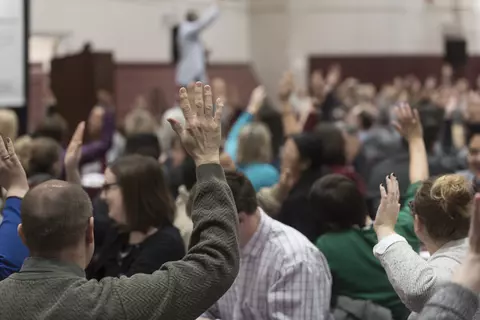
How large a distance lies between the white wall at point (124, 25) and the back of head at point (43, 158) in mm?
11035

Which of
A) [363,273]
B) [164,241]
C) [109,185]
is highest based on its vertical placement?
[109,185]

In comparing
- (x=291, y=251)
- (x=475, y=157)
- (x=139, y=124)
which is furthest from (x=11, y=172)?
(x=139, y=124)

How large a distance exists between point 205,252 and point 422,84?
68.8 ft

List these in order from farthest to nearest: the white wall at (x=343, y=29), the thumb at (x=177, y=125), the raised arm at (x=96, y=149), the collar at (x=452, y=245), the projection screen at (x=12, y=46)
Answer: the white wall at (x=343, y=29), the projection screen at (x=12, y=46), the raised arm at (x=96, y=149), the collar at (x=452, y=245), the thumb at (x=177, y=125)

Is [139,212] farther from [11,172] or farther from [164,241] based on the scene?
[11,172]

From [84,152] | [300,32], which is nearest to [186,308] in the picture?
[84,152]

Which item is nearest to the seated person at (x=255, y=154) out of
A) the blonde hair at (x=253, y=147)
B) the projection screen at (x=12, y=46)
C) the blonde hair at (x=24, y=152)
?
the blonde hair at (x=253, y=147)

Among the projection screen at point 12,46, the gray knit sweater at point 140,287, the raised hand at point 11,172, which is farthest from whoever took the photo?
the projection screen at point 12,46

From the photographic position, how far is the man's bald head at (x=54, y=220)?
2.80 m

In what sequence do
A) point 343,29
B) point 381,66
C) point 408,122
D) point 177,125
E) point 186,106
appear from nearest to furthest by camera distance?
point 186,106, point 177,125, point 408,122, point 343,29, point 381,66

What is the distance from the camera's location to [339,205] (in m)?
4.54

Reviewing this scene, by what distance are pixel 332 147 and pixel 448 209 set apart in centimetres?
308

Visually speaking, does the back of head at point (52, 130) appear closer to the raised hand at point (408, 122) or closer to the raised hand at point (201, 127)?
the raised hand at point (408, 122)

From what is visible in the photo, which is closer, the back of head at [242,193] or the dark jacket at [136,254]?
the back of head at [242,193]
